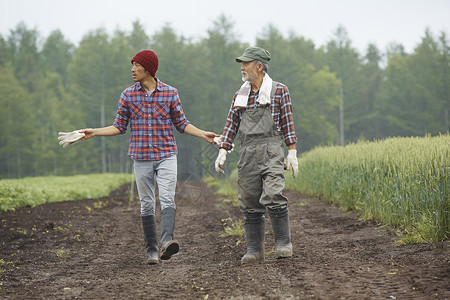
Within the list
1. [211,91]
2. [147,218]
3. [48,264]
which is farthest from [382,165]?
[211,91]

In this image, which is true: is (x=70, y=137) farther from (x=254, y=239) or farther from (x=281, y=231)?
(x=281, y=231)

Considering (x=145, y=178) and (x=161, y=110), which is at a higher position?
(x=161, y=110)

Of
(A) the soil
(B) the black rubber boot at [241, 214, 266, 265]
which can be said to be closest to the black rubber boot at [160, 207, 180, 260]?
(A) the soil

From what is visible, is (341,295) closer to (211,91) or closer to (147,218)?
(147,218)

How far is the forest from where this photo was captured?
40688mm

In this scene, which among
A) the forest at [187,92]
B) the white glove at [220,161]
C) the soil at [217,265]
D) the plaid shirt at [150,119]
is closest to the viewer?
the soil at [217,265]

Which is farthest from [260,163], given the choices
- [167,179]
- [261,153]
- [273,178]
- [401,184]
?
[401,184]

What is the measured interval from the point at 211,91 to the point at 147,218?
42.5 m

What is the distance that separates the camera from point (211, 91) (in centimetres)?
4691

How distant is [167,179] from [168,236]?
581mm

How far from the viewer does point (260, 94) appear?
4.50m

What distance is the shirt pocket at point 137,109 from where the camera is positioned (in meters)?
4.78

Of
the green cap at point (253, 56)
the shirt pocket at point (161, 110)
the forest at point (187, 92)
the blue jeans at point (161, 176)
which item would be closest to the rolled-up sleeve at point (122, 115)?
the shirt pocket at point (161, 110)

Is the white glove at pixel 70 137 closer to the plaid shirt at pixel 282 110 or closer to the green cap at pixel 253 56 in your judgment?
the plaid shirt at pixel 282 110
